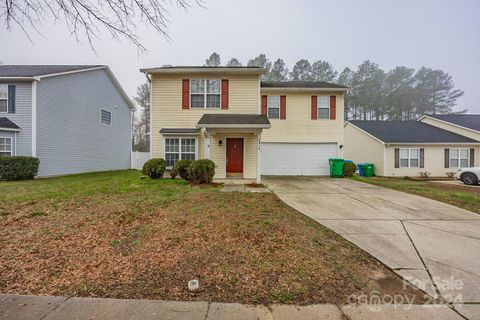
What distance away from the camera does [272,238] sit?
12.4 ft

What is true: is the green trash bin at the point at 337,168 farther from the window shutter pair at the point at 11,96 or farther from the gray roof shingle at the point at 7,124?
the window shutter pair at the point at 11,96

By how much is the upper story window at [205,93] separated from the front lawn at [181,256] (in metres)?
7.17

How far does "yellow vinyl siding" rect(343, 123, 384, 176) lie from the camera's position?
1567 centimetres

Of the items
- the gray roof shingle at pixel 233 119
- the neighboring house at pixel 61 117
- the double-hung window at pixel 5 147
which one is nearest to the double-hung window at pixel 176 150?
the gray roof shingle at pixel 233 119

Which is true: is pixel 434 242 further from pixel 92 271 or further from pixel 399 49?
pixel 399 49

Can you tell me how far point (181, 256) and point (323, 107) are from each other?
13.2 metres

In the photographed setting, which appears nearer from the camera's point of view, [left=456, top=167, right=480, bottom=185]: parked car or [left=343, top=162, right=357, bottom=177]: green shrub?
[left=456, top=167, right=480, bottom=185]: parked car

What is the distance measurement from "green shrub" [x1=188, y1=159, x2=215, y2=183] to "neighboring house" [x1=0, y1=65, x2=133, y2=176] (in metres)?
9.44

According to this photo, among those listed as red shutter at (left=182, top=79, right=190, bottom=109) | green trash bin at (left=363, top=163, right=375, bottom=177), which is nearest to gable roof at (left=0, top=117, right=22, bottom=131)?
red shutter at (left=182, top=79, right=190, bottom=109)

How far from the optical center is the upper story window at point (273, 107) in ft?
45.1

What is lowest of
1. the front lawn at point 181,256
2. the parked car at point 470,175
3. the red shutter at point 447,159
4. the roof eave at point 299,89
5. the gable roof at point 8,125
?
the front lawn at point 181,256

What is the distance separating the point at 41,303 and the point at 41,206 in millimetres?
4617

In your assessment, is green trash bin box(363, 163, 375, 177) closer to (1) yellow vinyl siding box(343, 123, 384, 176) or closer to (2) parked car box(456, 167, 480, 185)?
(1) yellow vinyl siding box(343, 123, 384, 176)

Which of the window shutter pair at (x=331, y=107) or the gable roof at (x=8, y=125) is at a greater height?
the window shutter pair at (x=331, y=107)
